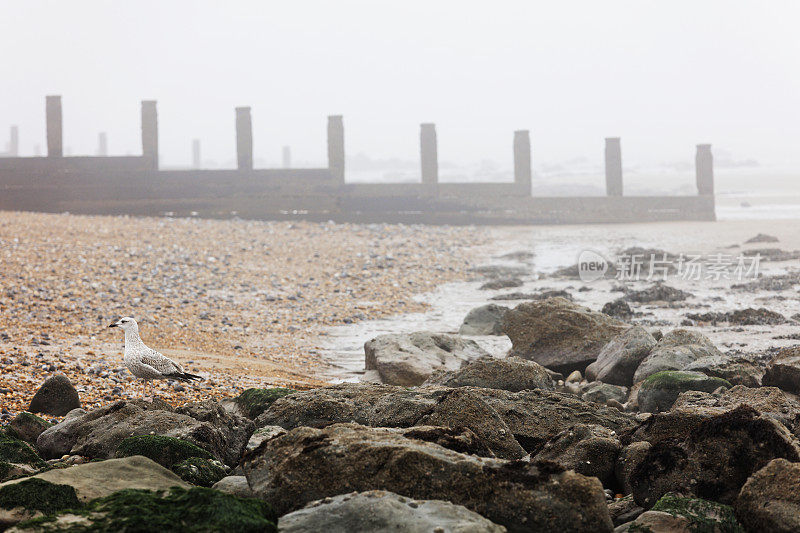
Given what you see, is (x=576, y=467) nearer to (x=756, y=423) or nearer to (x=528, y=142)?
(x=756, y=423)

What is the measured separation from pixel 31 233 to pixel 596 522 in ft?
54.2

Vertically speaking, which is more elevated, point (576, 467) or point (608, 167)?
point (608, 167)

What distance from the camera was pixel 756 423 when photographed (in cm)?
485

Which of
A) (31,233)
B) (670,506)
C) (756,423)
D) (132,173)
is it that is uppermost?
(132,173)

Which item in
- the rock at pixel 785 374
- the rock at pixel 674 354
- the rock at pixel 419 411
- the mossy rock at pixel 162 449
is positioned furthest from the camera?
the rock at pixel 674 354

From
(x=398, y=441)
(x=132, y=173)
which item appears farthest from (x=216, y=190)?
(x=398, y=441)

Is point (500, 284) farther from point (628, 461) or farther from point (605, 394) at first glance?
point (628, 461)

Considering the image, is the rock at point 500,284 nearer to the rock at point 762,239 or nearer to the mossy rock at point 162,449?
the rock at point 762,239

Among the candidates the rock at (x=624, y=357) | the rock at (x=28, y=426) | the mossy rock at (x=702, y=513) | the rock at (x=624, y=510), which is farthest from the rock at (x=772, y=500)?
the rock at (x=28, y=426)

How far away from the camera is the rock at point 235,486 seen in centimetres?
444

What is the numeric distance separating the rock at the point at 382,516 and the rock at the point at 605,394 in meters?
4.15

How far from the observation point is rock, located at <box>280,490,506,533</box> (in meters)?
3.65

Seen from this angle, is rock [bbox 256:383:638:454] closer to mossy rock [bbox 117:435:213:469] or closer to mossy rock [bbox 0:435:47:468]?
mossy rock [bbox 117:435:213:469]

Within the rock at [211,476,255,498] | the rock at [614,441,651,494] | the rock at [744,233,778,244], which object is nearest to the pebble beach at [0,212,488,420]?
the rock at [211,476,255,498]
